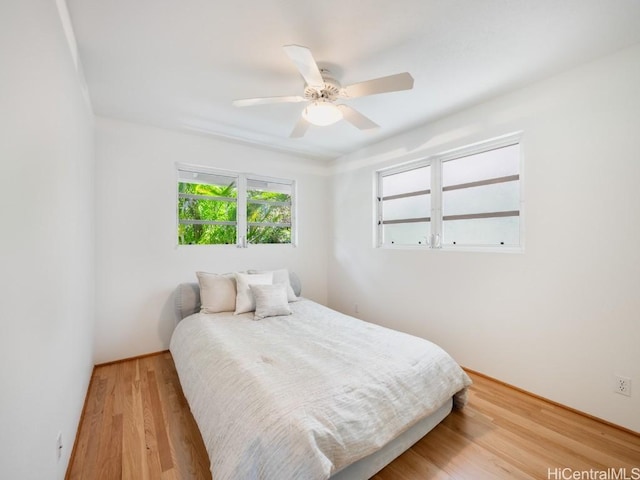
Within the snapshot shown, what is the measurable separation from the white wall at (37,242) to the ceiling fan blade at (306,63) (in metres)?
1.05

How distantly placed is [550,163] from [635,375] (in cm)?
159

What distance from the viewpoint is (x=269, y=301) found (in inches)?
109

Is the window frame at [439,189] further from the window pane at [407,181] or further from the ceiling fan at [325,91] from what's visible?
the ceiling fan at [325,91]

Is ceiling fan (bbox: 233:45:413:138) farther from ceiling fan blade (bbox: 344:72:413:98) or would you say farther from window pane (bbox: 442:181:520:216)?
window pane (bbox: 442:181:520:216)

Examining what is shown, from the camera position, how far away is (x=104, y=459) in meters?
1.63

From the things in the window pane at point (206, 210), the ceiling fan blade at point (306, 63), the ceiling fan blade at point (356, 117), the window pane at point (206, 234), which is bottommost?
the window pane at point (206, 234)

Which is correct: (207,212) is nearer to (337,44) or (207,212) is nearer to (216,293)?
(216,293)

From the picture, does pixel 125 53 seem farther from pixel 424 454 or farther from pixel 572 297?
pixel 572 297

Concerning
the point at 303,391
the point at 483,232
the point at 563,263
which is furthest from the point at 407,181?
the point at 303,391

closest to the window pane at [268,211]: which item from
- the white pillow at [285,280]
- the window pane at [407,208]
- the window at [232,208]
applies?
the window at [232,208]

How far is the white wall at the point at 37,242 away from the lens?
88 cm

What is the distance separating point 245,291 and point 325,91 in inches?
79.9

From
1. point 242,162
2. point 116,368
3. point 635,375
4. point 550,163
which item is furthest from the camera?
point 242,162

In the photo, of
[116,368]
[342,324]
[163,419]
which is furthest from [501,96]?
[116,368]
